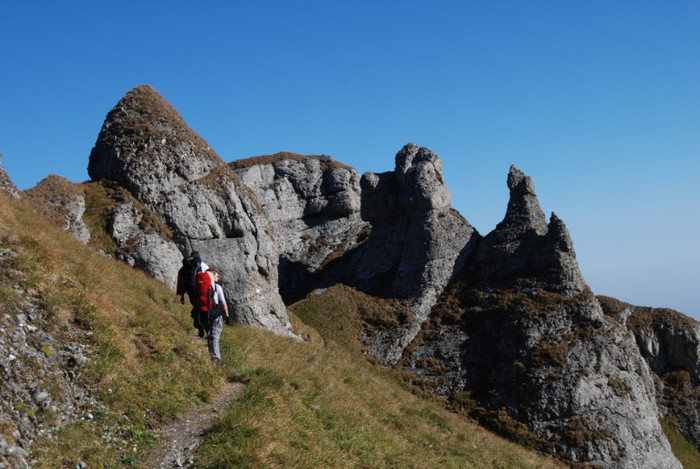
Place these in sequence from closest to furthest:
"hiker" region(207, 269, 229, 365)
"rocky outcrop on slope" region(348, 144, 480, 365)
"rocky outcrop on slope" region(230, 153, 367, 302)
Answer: "hiker" region(207, 269, 229, 365) → "rocky outcrop on slope" region(348, 144, 480, 365) → "rocky outcrop on slope" region(230, 153, 367, 302)

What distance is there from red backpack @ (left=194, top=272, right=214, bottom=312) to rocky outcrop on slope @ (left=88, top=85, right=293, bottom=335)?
1637 centimetres

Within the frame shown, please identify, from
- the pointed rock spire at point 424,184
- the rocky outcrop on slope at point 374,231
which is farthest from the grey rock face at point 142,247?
the pointed rock spire at point 424,184

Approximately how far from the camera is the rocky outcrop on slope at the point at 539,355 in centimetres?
3931

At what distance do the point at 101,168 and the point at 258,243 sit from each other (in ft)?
35.9

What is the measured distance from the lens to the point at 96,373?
1149cm

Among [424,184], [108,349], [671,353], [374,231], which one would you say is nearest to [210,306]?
[108,349]

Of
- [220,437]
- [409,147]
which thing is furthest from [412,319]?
[220,437]

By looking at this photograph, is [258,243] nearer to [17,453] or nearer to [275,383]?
[275,383]

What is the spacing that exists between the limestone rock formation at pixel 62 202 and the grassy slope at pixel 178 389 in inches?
377

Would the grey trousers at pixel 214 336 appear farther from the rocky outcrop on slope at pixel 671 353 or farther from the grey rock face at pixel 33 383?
the rocky outcrop on slope at pixel 671 353

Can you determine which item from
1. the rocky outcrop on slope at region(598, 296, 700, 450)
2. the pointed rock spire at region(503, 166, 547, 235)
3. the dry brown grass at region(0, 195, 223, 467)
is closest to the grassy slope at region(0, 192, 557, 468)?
the dry brown grass at region(0, 195, 223, 467)

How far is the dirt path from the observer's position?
1054 centimetres

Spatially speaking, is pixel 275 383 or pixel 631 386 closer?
pixel 275 383

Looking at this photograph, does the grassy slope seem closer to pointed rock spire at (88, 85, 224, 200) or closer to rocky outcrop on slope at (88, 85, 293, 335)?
rocky outcrop on slope at (88, 85, 293, 335)
